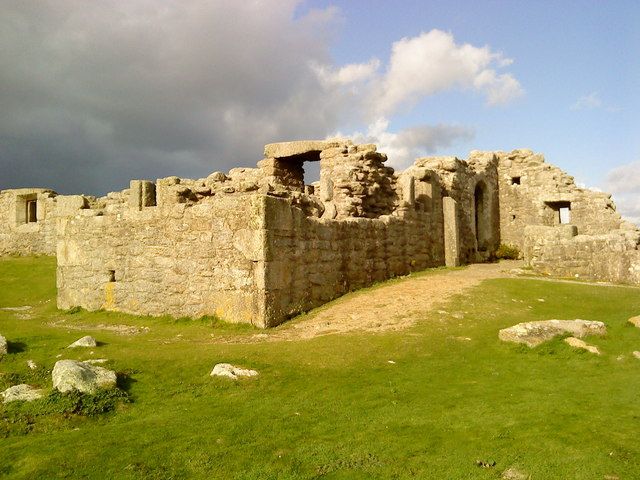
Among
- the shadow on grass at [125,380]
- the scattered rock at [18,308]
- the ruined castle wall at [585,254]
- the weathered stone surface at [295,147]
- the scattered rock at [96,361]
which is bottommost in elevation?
the shadow on grass at [125,380]

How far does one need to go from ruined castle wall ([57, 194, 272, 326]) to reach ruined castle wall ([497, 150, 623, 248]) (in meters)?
17.1

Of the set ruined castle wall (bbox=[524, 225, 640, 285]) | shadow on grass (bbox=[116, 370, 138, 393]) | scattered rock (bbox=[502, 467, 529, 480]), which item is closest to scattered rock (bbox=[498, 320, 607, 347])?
scattered rock (bbox=[502, 467, 529, 480])

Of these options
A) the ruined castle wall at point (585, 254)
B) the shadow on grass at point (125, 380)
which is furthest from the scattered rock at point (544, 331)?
the ruined castle wall at point (585, 254)

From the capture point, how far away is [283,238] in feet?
32.2

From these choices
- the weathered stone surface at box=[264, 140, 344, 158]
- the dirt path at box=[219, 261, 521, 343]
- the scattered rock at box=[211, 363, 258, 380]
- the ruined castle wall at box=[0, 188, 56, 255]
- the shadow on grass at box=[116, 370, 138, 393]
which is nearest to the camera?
the shadow on grass at box=[116, 370, 138, 393]

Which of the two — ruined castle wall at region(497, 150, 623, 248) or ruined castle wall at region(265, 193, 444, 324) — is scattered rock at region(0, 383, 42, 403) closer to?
ruined castle wall at region(265, 193, 444, 324)

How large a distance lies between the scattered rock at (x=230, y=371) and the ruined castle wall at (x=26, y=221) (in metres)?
19.1

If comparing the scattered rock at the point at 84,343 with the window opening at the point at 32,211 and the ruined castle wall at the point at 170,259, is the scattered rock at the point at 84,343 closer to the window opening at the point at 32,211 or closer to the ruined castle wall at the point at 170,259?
the ruined castle wall at the point at 170,259

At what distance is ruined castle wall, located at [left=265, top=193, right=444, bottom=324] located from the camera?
379 inches

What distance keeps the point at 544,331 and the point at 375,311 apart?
3.21m

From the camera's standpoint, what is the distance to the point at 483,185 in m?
24.4

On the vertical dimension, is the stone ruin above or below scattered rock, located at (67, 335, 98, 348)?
above

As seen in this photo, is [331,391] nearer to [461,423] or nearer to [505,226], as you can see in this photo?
[461,423]

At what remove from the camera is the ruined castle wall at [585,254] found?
45.2 ft
